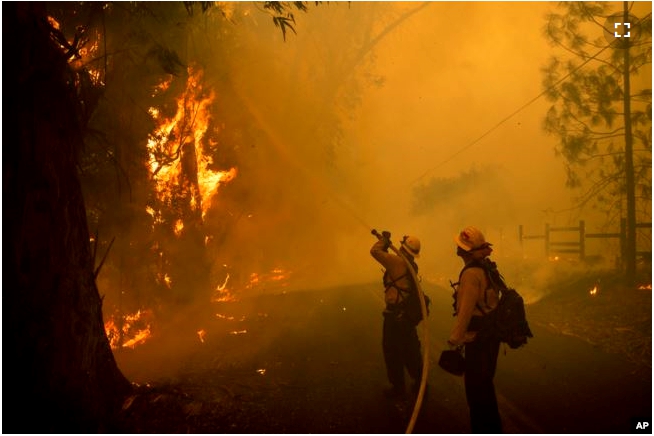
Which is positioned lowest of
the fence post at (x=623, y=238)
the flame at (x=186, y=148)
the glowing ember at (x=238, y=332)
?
the glowing ember at (x=238, y=332)

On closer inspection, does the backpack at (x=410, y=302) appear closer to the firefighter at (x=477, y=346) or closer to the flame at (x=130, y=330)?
the firefighter at (x=477, y=346)

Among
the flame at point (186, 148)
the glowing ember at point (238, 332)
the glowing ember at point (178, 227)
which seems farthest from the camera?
the glowing ember at point (178, 227)

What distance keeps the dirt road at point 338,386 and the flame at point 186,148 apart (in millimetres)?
4252

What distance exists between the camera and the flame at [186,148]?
1173cm

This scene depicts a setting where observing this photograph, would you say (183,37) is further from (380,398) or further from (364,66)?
(364,66)

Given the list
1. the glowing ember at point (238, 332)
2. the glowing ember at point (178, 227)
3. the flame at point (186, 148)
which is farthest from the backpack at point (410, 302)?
the glowing ember at point (178, 227)

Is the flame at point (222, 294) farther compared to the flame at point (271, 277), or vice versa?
the flame at point (271, 277)

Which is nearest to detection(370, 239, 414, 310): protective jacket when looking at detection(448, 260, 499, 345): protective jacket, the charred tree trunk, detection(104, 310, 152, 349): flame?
detection(448, 260, 499, 345): protective jacket

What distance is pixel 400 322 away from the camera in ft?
19.0

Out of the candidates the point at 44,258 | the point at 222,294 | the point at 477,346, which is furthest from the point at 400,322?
the point at 222,294

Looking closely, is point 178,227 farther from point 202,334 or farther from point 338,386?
point 338,386

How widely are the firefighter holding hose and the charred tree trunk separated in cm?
307

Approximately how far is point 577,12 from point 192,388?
13.9 m

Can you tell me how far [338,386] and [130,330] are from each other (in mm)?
6007
